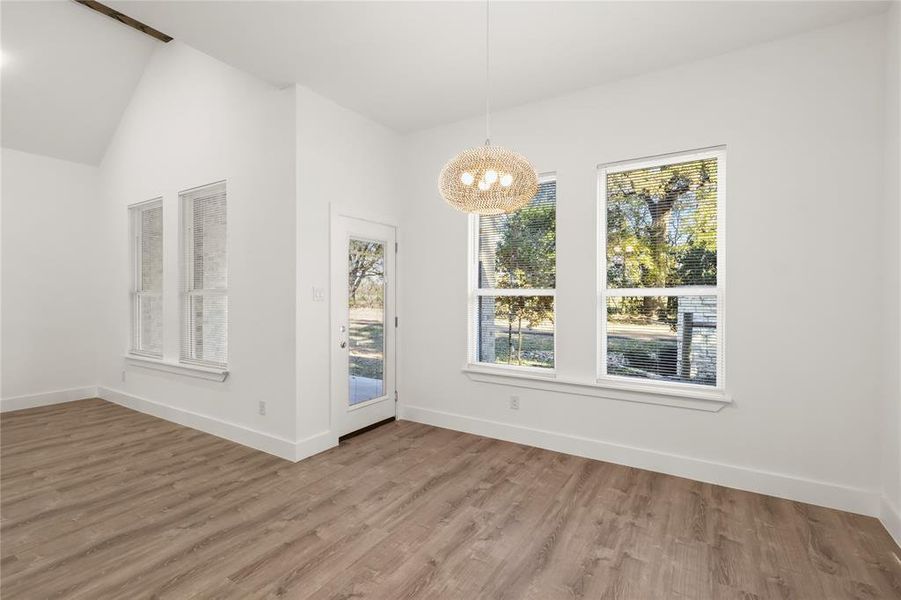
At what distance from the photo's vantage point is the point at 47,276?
17.4 feet

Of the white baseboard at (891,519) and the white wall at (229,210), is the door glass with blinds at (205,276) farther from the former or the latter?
the white baseboard at (891,519)

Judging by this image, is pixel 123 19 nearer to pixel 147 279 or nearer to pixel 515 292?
pixel 147 279

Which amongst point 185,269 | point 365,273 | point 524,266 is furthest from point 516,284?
point 185,269

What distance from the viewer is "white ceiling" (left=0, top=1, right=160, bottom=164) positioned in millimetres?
Answer: 4117

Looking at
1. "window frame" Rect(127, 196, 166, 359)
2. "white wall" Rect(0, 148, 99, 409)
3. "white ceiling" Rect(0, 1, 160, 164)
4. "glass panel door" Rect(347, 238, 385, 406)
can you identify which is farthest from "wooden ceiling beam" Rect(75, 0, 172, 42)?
"glass panel door" Rect(347, 238, 385, 406)

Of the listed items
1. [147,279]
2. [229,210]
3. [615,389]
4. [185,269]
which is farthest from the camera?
[147,279]

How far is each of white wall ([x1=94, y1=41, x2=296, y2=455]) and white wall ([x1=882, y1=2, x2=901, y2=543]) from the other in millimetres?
4006

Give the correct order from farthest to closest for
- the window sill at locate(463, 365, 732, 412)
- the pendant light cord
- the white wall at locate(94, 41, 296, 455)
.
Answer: the white wall at locate(94, 41, 296, 455) → the window sill at locate(463, 365, 732, 412) → the pendant light cord

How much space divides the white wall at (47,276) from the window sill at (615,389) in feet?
16.9

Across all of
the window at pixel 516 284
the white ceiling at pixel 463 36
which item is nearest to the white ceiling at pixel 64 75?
the white ceiling at pixel 463 36

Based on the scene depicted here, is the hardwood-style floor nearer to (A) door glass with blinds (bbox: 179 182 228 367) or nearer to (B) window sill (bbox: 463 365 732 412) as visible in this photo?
(B) window sill (bbox: 463 365 732 412)

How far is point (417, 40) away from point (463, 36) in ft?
1.06

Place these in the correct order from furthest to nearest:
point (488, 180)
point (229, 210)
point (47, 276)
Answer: point (47, 276) → point (229, 210) → point (488, 180)

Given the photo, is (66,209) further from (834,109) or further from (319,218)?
(834,109)
